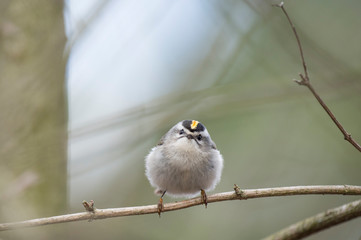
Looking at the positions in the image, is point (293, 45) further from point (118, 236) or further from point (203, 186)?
point (118, 236)

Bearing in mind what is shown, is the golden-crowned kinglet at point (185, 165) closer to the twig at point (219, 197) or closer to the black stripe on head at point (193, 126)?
the black stripe on head at point (193, 126)

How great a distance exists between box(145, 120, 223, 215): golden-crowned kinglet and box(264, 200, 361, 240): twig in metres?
1.74

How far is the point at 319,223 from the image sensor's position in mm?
2137

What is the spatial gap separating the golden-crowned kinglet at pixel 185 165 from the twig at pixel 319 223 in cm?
174

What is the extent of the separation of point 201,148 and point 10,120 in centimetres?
195

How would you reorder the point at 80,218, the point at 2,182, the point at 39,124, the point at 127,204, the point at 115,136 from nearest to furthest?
the point at 80,218 → the point at 2,182 → the point at 39,124 → the point at 115,136 → the point at 127,204

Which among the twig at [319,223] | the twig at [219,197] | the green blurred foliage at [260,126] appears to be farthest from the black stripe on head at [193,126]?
the twig at [319,223]

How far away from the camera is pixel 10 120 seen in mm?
4188

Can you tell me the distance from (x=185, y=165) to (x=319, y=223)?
1884 mm

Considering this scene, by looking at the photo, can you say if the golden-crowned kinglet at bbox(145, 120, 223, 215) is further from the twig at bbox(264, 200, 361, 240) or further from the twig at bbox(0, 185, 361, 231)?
the twig at bbox(264, 200, 361, 240)

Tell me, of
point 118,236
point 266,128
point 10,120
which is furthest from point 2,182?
point 266,128

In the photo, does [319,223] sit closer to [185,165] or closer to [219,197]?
[219,197]

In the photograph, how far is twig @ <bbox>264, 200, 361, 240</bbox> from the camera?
2105 millimetres

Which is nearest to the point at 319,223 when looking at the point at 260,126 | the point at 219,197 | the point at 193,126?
the point at 219,197
